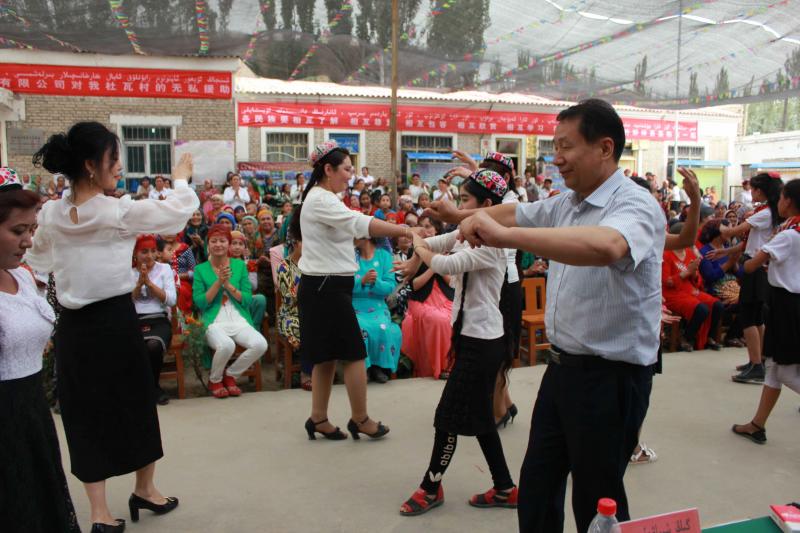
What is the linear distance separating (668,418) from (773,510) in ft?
9.84

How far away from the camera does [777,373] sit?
3867 mm

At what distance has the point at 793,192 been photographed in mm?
3783

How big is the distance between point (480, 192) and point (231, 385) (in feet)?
9.16

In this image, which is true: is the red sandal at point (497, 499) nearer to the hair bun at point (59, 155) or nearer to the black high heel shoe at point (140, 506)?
the black high heel shoe at point (140, 506)

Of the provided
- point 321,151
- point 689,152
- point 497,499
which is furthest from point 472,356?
point 689,152

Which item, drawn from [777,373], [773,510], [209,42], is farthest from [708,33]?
[773,510]

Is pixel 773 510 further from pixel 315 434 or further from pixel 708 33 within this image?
pixel 708 33

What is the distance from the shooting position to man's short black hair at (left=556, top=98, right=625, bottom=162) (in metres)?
1.93

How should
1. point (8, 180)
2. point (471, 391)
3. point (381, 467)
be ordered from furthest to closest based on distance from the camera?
point (381, 467) < point (471, 391) < point (8, 180)

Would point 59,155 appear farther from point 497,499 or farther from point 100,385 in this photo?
point 497,499

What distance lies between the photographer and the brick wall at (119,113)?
1394 centimetres

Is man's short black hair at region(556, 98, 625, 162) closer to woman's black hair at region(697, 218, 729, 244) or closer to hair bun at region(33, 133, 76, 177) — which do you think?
hair bun at region(33, 133, 76, 177)

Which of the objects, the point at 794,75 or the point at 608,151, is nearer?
the point at 608,151

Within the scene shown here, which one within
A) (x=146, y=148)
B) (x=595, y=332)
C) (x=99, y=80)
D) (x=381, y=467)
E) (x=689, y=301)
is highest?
(x=99, y=80)
